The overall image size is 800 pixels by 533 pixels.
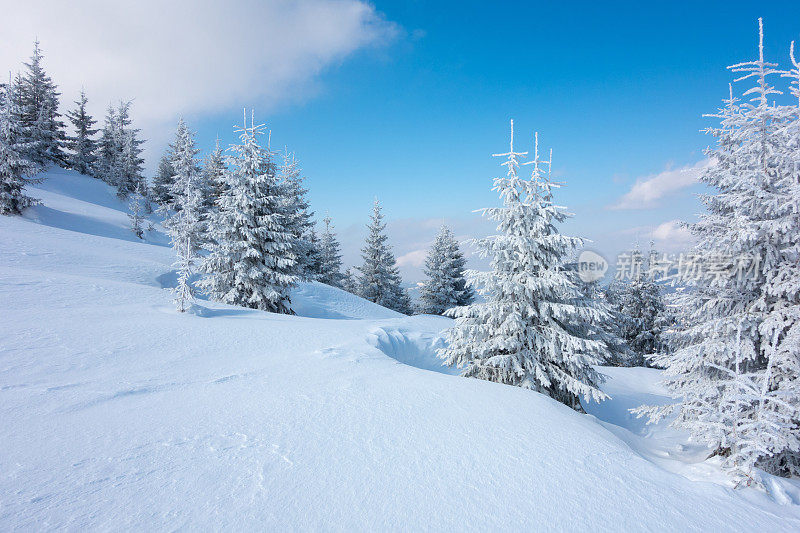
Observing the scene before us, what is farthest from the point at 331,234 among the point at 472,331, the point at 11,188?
the point at 472,331

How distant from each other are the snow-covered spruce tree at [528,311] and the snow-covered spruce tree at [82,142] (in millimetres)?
51911

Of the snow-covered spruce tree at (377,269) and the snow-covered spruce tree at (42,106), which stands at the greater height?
the snow-covered spruce tree at (42,106)

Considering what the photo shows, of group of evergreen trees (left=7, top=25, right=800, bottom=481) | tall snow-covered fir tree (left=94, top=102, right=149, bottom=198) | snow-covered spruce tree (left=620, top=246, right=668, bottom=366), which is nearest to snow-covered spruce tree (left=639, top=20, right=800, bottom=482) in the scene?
group of evergreen trees (left=7, top=25, right=800, bottom=481)

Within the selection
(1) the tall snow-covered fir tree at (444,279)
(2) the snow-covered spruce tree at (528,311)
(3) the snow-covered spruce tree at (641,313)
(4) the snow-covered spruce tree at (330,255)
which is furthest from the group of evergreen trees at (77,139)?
(3) the snow-covered spruce tree at (641,313)

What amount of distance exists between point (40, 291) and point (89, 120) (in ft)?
160

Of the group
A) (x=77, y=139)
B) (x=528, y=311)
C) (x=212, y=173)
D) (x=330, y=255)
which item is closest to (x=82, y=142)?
(x=77, y=139)

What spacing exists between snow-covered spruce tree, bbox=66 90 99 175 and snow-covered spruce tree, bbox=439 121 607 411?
51.9 m

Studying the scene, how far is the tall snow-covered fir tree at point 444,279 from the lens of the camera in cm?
2939

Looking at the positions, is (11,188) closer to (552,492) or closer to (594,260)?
(552,492)

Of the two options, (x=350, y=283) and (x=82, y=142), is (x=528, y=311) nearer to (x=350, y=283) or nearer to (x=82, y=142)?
(x=350, y=283)

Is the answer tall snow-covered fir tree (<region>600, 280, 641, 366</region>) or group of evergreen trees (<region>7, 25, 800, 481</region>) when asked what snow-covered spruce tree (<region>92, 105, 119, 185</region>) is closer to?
group of evergreen trees (<region>7, 25, 800, 481</region>)

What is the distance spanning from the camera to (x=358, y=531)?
8.15 ft

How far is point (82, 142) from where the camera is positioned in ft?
138

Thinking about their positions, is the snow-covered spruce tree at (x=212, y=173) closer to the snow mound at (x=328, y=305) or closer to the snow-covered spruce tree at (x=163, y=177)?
the snow-covered spruce tree at (x=163, y=177)
